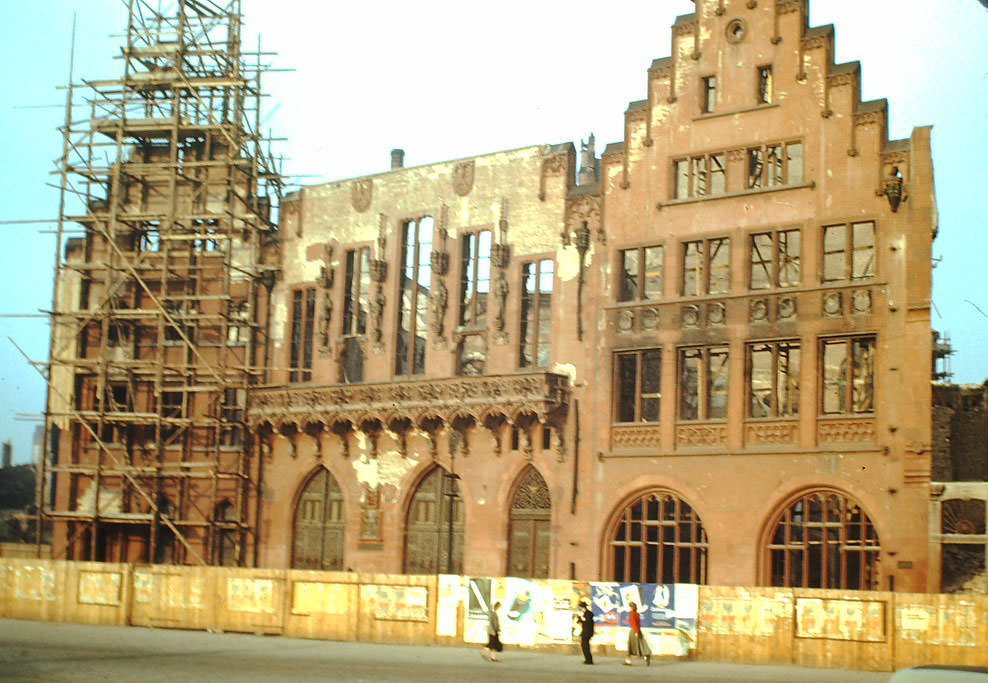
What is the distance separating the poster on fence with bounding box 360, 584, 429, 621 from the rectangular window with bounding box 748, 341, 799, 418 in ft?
36.0

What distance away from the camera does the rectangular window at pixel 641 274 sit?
41938 millimetres

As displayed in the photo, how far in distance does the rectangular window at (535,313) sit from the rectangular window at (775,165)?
7.46 meters

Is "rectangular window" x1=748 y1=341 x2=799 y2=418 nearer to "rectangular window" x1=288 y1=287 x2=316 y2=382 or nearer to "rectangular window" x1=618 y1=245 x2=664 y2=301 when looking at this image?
"rectangular window" x1=618 y1=245 x2=664 y2=301

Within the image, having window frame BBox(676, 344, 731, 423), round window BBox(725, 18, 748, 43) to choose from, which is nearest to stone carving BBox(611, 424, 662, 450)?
window frame BBox(676, 344, 731, 423)

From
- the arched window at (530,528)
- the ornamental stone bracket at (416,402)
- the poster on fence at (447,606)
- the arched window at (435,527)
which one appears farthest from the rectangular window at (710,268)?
the poster on fence at (447,606)

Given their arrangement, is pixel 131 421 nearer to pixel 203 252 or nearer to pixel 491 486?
pixel 203 252

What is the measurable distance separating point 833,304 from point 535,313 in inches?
409

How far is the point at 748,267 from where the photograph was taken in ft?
131

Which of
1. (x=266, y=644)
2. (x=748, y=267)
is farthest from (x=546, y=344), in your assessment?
(x=266, y=644)

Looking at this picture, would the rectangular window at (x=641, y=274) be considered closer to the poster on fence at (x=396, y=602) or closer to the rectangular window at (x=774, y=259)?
the rectangular window at (x=774, y=259)

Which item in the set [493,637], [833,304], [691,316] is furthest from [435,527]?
[833,304]

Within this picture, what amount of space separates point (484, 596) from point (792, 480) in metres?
9.36

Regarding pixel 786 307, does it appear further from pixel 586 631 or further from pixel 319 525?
pixel 319 525

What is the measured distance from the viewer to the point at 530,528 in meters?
43.4
